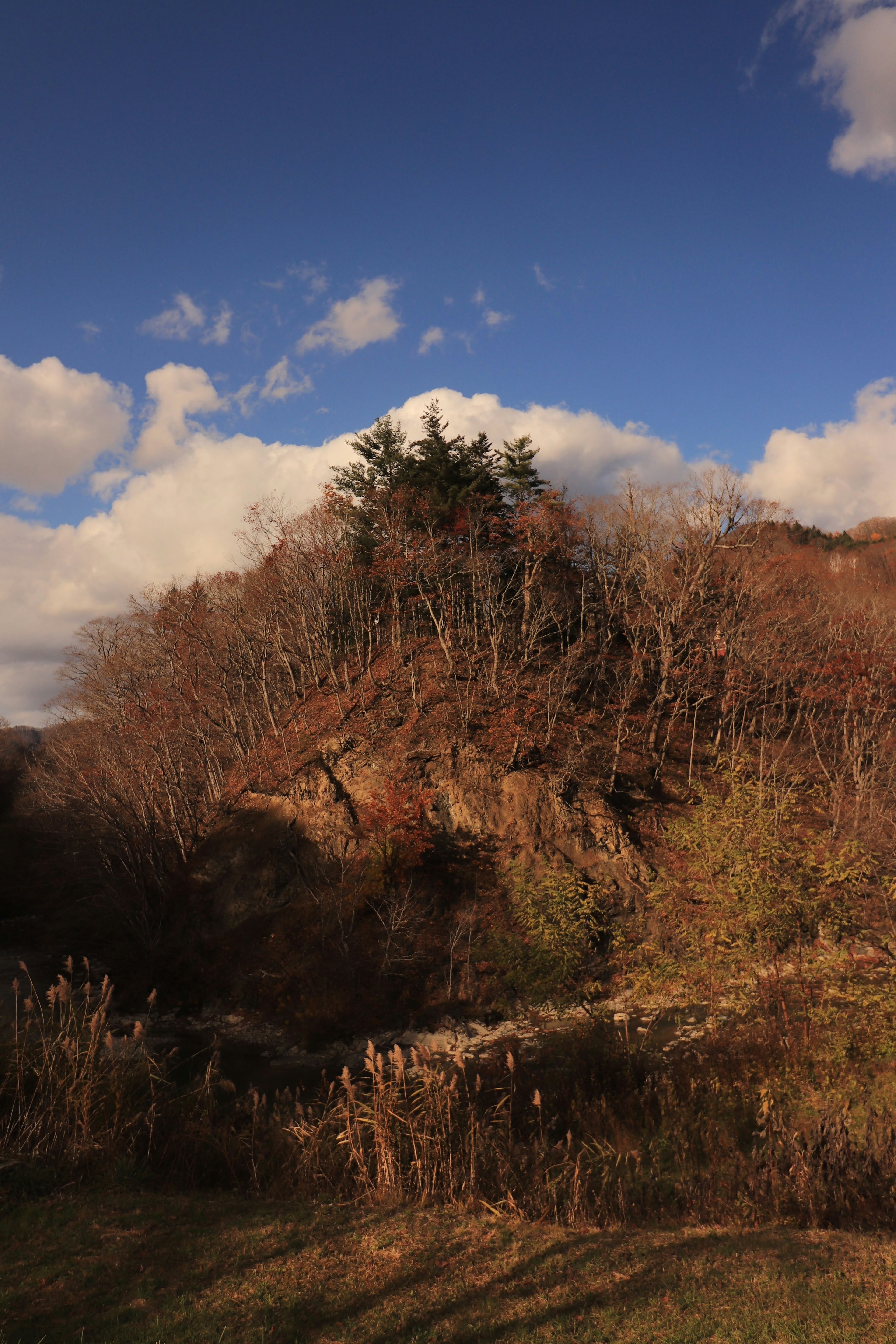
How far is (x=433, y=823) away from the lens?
27.4 meters

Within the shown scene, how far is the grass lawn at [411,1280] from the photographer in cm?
530

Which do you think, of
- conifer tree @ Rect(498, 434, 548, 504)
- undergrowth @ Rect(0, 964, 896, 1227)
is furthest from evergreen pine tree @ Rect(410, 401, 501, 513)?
undergrowth @ Rect(0, 964, 896, 1227)

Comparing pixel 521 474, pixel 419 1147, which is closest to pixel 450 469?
pixel 521 474

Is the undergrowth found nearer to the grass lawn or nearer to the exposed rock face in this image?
the grass lawn

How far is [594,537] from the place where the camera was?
35031 mm

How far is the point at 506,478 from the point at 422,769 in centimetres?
1833

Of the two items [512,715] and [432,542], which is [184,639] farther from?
[512,715]

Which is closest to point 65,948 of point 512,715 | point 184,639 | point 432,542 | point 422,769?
point 184,639

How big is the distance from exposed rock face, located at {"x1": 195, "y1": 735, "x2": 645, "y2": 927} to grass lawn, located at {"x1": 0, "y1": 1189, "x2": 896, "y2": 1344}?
19.4 m

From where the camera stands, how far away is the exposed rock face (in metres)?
26.6

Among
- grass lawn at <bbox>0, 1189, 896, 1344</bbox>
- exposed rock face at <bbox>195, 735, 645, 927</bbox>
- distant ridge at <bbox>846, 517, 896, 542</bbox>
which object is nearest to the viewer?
grass lawn at <bbox>0, 1189, 896, 1344</bbox>

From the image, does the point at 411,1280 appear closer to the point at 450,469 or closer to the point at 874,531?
the point at 450,469

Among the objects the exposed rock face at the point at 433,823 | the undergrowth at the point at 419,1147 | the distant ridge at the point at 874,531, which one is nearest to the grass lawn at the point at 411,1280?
the undergrowth at the point at 419,1147

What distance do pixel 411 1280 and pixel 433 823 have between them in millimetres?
21442
